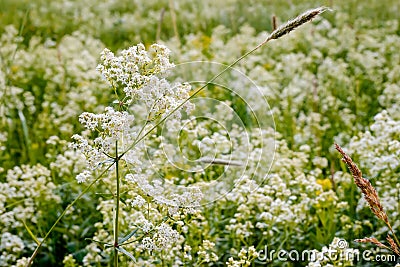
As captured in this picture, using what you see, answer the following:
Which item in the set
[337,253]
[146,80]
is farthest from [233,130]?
[146,80]

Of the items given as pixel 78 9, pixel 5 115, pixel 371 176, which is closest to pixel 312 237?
pixel 371 176

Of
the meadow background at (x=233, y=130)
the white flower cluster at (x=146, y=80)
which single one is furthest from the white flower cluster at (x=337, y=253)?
the white flower cluster at (x=146, y=80)

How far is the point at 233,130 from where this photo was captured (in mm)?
3869

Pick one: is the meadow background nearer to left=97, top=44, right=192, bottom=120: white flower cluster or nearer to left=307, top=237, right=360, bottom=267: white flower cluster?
left=307, top=237, right=360, bottom=267: white flower cluster

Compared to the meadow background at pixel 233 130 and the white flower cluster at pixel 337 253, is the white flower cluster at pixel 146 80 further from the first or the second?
the white flower cluster at pixel 337 253

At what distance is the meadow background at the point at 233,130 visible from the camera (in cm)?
312

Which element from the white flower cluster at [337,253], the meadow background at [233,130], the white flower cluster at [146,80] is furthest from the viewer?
the meadow background at [233,130]

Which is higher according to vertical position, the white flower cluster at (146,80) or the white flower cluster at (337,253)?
the white flower cluster at (146,80)

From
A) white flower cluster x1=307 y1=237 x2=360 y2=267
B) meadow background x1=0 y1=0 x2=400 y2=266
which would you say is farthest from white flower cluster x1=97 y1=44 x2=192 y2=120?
white flower cluster x1=307 y1=237 x2=360 y2=267

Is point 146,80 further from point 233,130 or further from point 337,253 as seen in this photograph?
point 233,130

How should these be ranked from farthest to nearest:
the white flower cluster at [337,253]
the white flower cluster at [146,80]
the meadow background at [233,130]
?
the meadow background at [233,130], the white flower cluster at [337,253], the white flower cluster at [146,80]

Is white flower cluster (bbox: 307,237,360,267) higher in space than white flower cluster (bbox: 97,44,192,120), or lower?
lower

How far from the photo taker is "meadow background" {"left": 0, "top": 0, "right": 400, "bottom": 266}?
10.2ft

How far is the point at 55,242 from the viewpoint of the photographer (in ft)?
10.9
